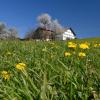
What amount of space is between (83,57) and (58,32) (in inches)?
5490

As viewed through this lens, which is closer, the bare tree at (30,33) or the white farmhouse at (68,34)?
the bare tree at (30,33)

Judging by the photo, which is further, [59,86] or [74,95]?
[59,86]

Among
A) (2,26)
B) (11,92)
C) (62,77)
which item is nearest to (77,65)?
(62,77)

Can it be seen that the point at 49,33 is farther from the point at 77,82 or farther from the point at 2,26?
the point at 77,82

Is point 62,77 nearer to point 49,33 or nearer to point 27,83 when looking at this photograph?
point 27,83

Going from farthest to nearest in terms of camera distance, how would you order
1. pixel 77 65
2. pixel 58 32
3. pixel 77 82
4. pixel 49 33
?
pixel 58 32 < pixel 49 33 < pixel 77 65 < pixel 77 82

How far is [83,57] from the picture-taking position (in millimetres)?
4770

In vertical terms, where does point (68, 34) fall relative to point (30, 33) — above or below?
below

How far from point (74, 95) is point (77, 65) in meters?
1.57

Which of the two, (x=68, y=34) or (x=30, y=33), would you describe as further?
(x=68, y=34)

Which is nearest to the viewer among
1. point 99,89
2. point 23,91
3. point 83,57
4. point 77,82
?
point 23,91

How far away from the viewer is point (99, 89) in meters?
2.73

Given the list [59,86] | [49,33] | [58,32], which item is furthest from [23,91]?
[58,32]

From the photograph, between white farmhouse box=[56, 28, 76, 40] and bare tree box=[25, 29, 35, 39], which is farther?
white farmhouse box=[56, 28, 76, 40]
